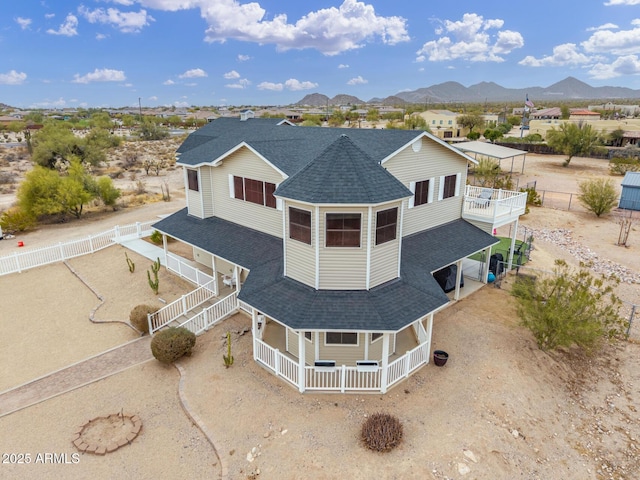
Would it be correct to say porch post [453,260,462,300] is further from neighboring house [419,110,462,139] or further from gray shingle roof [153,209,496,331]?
neighboring house [419,110,462,139]

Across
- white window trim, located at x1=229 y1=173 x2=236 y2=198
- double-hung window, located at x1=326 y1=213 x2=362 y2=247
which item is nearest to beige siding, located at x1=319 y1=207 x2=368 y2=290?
double-hung window, located at x1=326 y1=213 x2=362 y2=247

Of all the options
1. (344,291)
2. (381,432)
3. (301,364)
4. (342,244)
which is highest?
(342,244)

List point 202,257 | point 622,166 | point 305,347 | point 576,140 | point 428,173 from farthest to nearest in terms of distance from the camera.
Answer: point 576,140 < point 622,166 < point 202,257 < point 428,173 < point 305,347

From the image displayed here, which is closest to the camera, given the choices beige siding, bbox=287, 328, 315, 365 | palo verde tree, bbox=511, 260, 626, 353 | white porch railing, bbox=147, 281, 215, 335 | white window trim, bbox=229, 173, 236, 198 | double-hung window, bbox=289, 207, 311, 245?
double-hung window, bbox=289, 207, 311, 245

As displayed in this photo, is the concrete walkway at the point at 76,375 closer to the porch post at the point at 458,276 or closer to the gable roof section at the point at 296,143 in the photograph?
the gable roof section at the point at 296,143

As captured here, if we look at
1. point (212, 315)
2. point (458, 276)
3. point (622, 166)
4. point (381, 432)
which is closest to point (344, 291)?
point (381, 432)

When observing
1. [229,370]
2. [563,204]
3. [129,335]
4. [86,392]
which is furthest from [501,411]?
[563,204]

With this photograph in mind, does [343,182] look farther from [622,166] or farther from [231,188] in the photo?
[622,166]
